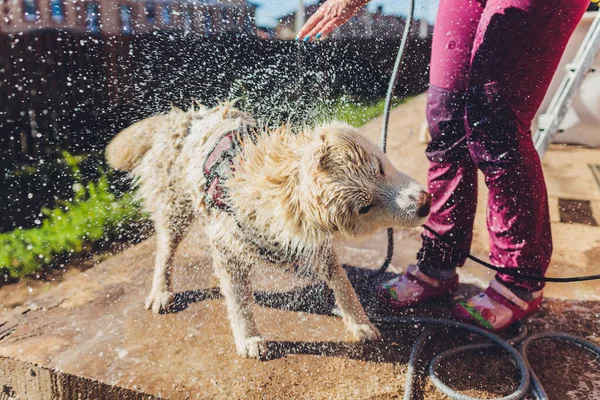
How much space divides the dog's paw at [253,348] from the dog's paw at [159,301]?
0.57 meters

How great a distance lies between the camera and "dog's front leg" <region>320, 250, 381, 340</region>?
231cm

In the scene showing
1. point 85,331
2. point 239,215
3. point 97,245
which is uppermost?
point 239,215

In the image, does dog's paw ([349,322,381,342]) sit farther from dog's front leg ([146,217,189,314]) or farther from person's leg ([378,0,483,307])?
dog's front leg ([146,217,189,314])

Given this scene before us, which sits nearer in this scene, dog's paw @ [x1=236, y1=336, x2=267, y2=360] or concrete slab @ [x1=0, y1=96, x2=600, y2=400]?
concrete slab @ [x1=0, y1=96, x2=600, y2=400]

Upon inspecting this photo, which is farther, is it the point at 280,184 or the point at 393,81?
the point at 393,81

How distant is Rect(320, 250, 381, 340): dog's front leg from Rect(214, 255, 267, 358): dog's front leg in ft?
1.30

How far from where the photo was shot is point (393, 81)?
9.12ft

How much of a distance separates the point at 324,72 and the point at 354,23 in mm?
1233

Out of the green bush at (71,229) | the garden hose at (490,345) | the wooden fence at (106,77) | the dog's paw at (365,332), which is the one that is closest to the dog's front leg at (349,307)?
the dog's paw at (365,332)

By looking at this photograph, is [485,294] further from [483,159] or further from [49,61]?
[49,61]

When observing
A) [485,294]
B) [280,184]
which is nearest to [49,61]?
[280,184]

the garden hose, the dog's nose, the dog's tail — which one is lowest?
the garden hose

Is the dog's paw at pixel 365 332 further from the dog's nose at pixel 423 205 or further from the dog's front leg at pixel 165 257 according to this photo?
the dog's front leg at pixel 165 257

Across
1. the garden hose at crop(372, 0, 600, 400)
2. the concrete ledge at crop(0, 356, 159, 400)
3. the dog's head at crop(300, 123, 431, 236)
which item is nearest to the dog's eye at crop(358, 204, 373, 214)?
the dog's head at crop(300, 123, 431, 236)
